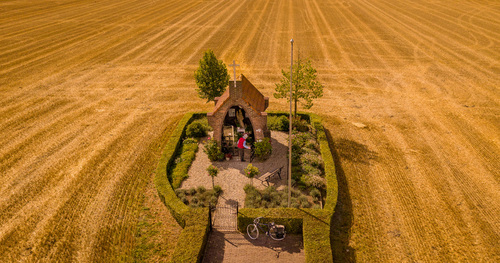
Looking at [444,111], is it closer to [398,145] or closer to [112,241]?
[398,145]

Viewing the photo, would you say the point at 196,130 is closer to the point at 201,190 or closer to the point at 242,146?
the point at 242,146

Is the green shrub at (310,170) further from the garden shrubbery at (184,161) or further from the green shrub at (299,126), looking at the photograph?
the garden shrubbery at (184,161)

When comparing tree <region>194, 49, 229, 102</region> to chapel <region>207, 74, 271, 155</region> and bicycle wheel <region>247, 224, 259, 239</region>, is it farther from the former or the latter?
bicycle wheel <region>247, 224, 259, 239</region>

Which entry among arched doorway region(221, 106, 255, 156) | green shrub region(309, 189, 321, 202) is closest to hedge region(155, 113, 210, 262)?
arched doorway region(221, 106, 255, 156)

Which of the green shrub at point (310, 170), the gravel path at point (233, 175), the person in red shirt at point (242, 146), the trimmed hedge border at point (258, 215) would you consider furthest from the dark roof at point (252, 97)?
the trimmed hedge border at point (258, 215)

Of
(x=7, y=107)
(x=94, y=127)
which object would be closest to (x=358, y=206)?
(x=94, y=127)

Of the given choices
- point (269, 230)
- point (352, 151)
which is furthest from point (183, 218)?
point (352, 151)
